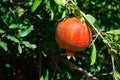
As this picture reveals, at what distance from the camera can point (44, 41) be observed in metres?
2.46

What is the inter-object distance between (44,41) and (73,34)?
804 millimetres

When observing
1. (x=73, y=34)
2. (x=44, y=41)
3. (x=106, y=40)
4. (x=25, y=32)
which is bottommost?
(x=44, y=41)

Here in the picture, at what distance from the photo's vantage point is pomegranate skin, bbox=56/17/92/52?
5.48 ft

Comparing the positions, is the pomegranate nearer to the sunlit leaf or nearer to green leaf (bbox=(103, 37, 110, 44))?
green leaf (bbox=(103, 37, 110, 44))

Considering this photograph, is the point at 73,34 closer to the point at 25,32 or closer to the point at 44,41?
the point at 25,32

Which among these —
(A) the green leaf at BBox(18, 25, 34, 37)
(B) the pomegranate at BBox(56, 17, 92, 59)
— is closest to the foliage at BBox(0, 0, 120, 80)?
(A) the green leaf at BBox(18, 25, 34, 37)

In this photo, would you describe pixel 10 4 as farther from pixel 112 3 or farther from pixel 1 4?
pixel 112 3

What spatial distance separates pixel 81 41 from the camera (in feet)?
5.49

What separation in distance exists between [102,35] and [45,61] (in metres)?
0.89

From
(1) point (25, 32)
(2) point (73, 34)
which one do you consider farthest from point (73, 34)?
(1) point (25, 32)

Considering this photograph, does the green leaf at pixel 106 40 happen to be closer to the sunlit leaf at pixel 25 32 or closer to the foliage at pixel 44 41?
the foliage at pixel 44 41

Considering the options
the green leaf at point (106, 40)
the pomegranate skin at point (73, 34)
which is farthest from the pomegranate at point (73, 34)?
the green leaf at point (106, 40)

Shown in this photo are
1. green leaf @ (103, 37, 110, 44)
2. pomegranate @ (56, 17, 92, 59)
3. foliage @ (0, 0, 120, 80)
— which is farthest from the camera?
foliage @ (0, 0, 120, 80)

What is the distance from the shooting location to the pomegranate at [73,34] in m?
1.67
